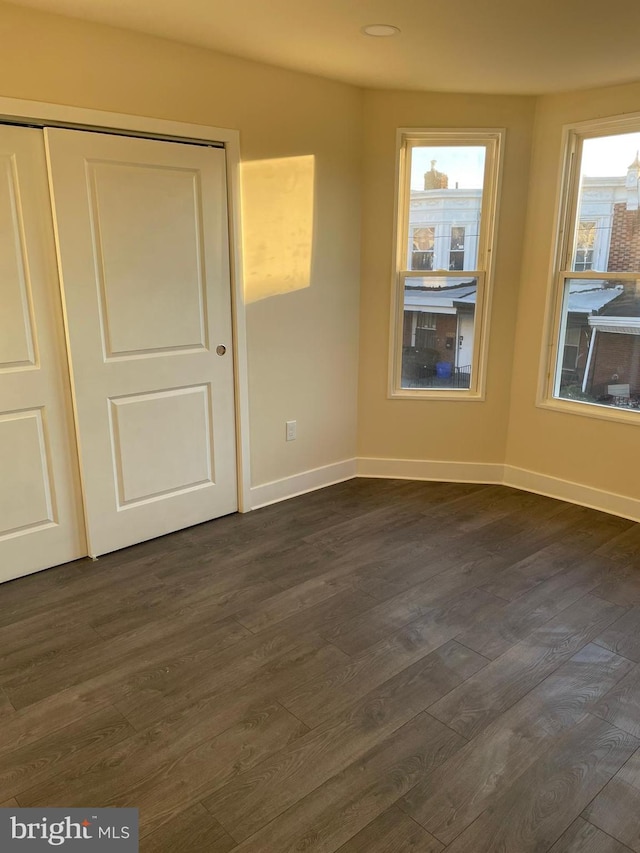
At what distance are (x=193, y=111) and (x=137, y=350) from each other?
3.95 ft

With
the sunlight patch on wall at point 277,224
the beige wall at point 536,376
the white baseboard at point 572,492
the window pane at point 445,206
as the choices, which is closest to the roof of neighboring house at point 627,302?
the beige wall at point 536,376

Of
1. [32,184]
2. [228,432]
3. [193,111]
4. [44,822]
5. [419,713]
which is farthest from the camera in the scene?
[228,432]

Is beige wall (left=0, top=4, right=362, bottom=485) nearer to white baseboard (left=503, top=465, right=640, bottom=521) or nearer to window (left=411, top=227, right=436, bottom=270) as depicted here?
window (left=411, top=227, right=436, bottom=270)

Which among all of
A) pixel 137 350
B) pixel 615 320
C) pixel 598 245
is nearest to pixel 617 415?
pixel 615 320

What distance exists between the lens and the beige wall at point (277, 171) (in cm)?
262

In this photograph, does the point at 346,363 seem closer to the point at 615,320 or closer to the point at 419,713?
the point at 615,320

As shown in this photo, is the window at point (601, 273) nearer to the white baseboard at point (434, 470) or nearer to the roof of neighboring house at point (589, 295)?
the roof of neighboring house at point (589, 295)

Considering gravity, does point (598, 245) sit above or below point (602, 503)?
above

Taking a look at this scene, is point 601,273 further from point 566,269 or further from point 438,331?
point 438,331

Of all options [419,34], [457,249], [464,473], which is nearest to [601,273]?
[457,249]

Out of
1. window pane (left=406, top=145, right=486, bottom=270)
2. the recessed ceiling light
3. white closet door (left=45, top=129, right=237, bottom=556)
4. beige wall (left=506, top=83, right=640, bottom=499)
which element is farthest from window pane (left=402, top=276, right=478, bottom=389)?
the recessed ceiling light

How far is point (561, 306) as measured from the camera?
3.76 metres

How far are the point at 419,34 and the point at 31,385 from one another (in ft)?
7.52

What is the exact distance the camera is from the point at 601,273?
140 inches
